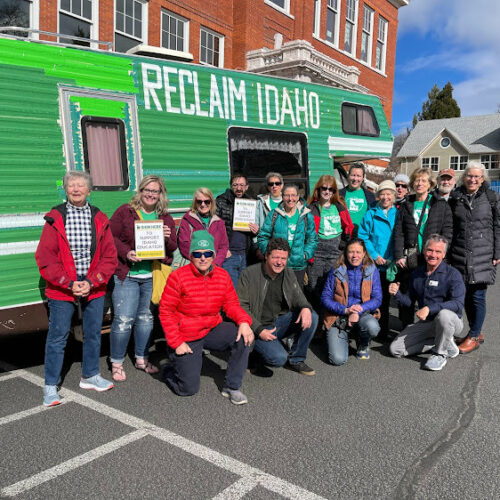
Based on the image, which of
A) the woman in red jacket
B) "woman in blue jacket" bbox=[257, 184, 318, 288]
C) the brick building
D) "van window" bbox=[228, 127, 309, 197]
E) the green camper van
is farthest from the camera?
the brick building

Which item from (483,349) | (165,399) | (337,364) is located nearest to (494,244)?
(483,349)

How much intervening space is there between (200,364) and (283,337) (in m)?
1.00

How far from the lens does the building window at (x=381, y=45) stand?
86.6ft

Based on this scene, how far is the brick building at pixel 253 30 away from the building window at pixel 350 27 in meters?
0.05

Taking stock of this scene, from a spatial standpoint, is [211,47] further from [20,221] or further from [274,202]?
[20,221]

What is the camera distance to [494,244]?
215 inches

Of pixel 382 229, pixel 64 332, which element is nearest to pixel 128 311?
pixel 64 332

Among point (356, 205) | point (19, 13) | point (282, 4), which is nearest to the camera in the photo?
point (356, 205)

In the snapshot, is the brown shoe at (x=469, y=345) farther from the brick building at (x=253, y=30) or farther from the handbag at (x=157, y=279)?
the brick building at (x=253, y=30)

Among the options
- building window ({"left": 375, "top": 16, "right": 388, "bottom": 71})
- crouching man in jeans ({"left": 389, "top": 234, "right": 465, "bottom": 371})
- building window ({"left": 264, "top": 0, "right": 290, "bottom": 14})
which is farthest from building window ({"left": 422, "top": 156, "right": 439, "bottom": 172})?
crouching man in jeans ({"left": 389, "top": 234, "right": 465, "bottom": 371})

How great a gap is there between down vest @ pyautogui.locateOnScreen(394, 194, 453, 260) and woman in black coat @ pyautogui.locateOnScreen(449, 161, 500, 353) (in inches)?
4.8

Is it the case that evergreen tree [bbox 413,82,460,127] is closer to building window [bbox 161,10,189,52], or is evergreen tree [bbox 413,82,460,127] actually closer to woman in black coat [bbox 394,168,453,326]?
building window [bbox 161,10,189,52]

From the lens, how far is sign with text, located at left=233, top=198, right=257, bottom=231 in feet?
17.3

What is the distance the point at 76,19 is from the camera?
1261 cm
